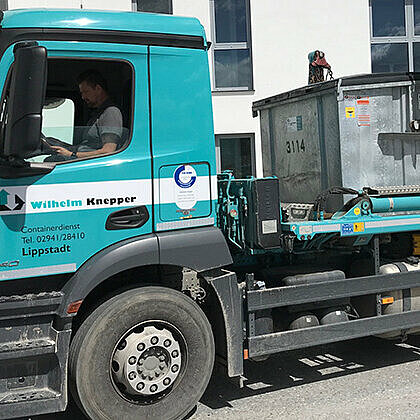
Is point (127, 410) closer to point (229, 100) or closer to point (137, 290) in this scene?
point (137, 290)

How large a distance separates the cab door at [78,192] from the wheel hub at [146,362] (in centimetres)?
68

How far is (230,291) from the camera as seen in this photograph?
4.36 metres

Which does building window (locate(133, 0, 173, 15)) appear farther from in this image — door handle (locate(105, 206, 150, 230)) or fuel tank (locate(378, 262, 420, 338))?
door handle (locate(105, 206, 150, 230))

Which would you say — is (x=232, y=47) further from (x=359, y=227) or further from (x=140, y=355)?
(x=140, y=355)

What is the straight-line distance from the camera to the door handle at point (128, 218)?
392cm

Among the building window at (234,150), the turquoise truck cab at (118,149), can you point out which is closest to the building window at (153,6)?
the building window at (234,150)

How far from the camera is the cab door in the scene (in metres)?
3.69

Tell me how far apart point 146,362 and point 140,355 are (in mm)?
68

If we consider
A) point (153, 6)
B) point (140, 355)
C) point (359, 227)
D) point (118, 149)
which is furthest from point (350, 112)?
point (153, 6)

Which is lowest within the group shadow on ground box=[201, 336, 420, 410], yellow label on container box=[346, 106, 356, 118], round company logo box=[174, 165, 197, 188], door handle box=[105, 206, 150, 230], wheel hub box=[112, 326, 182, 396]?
shadow on ground box=[201, 336, 420, 410]

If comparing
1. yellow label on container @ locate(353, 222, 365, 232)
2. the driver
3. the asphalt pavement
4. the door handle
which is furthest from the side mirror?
yellow label on container @ locate(353, 222, 365, 232)

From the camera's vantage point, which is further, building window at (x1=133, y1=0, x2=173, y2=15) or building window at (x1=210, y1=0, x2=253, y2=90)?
building window at (x1=210, y1=0, x2=253, y2=90)

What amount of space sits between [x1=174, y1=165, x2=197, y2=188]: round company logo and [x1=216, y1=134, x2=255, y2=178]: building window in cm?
607

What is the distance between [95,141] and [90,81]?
1.47ft
